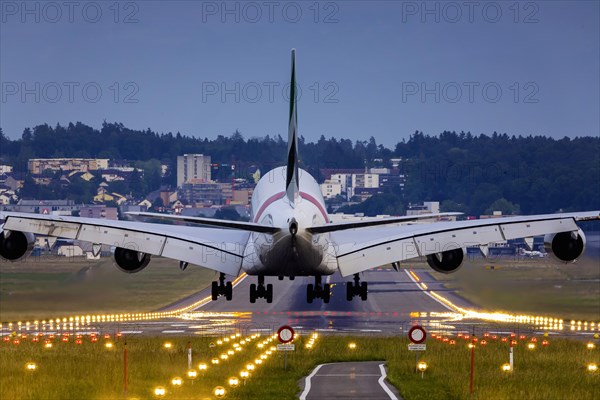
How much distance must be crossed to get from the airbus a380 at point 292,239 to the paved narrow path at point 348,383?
140 inches

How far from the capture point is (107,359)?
56844mm

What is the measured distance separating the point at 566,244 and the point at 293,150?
39.2 ft

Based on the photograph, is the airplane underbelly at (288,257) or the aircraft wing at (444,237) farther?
the aircraft wing at (444,237)

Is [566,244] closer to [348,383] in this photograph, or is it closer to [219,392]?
[348,383]

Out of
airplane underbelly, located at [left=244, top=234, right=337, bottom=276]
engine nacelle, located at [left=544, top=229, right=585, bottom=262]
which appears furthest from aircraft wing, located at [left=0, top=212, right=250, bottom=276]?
engine nacelle, located at [left=544, top=229, right=585, bottom=262]

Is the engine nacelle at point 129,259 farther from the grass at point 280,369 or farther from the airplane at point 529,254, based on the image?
the airplane at point 529,254

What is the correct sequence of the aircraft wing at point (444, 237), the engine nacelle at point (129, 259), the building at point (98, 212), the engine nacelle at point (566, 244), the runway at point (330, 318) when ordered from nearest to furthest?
1. the aircraft wing at point (444, 237)
2. the engine nacelle at point (566, 244)
3. the engine nacelle at point (129, 259)
4. the runway at point (330, 318)
5. the building at point (98, 212)

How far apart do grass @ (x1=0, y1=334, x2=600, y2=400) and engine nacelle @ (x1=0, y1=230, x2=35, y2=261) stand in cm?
454

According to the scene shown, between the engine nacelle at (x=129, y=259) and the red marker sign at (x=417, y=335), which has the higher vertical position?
the engine nacelle at (x=129, y=259)

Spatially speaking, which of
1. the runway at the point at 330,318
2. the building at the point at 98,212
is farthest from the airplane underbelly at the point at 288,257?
the building at the point at 98,212

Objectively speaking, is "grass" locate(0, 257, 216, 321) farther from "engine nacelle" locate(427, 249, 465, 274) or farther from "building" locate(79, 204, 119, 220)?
"building" locate(79, 204, 119, 220)

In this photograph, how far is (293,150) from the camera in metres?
48.0

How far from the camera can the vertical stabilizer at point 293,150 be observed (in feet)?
158

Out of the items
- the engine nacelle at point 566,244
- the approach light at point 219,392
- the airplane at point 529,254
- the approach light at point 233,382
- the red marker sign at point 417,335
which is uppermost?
the engine nacelle at point 566,244
